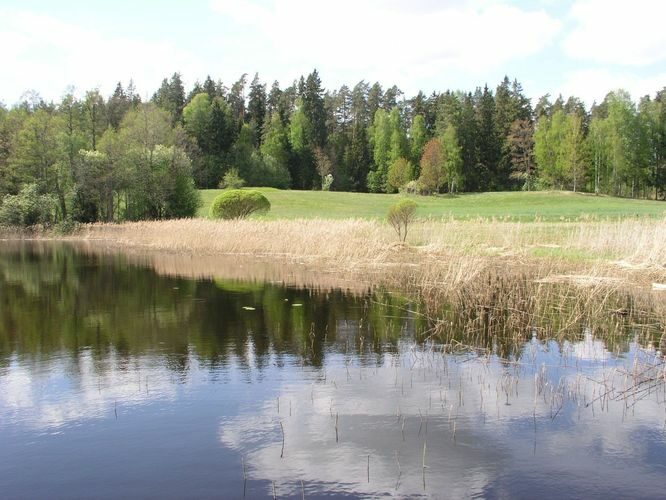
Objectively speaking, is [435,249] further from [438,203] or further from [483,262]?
[438,203]

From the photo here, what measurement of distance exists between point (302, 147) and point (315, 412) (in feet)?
277

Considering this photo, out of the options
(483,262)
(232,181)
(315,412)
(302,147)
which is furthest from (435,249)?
(302,147)

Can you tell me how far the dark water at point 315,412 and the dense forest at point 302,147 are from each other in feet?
128

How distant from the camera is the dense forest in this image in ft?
165

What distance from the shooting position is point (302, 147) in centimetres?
9044

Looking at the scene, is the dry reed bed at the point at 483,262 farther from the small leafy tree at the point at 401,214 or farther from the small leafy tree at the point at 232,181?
the small leafy tree at the point at 232,181

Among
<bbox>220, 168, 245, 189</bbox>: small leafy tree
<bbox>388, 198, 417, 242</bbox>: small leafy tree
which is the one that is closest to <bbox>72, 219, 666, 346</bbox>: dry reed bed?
<bbox>388, 198, 417, 242</bbox>: small leafy tree

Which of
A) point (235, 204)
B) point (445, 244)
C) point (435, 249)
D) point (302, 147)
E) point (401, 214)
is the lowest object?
point (435, 249)

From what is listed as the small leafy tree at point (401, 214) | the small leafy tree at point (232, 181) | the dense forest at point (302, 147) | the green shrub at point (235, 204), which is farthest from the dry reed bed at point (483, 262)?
the small leafy tree at point (232, 181)

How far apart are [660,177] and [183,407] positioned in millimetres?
78076

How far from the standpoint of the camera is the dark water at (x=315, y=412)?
6.18 m

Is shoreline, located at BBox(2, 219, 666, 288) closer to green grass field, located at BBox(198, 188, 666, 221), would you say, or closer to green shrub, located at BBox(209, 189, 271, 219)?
green shrub, located at BBox(209, 189, 271, 219)

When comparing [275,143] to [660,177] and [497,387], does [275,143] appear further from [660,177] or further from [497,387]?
[497,387]

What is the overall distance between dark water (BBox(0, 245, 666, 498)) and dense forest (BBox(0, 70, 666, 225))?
128 ft
